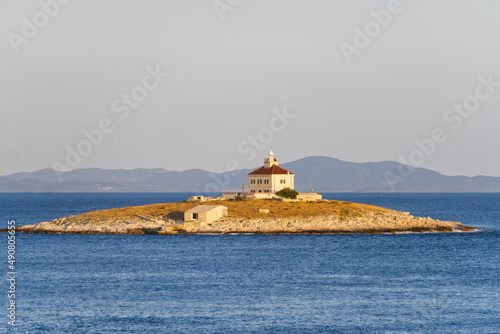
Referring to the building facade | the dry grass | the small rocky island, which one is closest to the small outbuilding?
the small rocky island

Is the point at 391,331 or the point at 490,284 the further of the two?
the point at 490,284

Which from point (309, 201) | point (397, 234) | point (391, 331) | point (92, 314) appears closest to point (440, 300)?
point (391, 331)

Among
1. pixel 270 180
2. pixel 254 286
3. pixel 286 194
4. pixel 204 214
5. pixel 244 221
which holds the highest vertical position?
pixel 270 180

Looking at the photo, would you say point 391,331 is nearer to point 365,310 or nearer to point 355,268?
point 365,310

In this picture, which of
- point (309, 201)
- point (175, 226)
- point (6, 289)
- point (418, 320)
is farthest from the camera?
point (309, 201)

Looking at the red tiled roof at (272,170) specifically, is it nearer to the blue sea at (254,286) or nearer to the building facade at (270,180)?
the building facade at (270,180)

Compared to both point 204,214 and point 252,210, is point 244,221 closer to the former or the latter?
point 204,214

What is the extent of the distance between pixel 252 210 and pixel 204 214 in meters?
8.90

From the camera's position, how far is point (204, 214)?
9769 cm

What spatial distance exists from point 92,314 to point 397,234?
198 feet

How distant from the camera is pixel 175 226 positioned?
96.7 meters

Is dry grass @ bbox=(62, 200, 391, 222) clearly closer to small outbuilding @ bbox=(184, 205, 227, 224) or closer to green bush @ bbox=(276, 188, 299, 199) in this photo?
small outbuilding @ bbox=(184, 205, 227, 224)

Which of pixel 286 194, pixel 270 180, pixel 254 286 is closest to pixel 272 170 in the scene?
pixel 270 180

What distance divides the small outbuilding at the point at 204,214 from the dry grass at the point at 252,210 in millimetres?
2629
